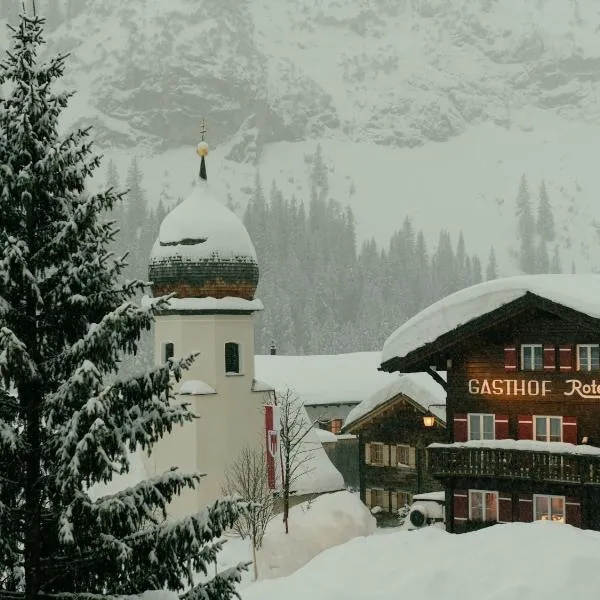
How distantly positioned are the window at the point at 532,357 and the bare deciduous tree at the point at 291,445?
13.6m

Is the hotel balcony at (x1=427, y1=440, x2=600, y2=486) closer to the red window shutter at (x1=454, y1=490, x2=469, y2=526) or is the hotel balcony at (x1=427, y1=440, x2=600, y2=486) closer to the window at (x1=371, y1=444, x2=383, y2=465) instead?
the red window shutter at (x1=454, y1=490, x2=469, y2=526)

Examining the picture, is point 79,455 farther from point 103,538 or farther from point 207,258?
point 207,258

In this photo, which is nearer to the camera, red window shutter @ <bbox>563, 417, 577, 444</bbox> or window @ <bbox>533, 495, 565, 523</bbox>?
red window shutter @ <bbox>563, 417, 577, 444</bbox>

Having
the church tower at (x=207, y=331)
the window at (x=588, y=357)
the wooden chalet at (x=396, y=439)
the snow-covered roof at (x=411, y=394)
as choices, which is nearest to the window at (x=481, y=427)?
the window at (x=588, y=357)

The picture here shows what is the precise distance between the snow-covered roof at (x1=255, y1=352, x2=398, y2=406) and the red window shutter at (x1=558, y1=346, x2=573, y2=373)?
89.6 ft

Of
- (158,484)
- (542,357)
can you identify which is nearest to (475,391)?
(542,357)

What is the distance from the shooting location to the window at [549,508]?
121 ft

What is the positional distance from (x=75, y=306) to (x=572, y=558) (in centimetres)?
1359

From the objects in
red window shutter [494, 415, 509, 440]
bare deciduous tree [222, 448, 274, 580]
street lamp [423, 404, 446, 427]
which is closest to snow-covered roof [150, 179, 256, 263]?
bare deciduous tree [222, 448, 274, 580]

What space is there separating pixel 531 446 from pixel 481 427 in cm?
207

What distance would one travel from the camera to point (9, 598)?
47.9 ft

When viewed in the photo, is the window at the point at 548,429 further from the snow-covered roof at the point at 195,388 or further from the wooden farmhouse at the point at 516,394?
the snow-covered roof at the point at 195,388

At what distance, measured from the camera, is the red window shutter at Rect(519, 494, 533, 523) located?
37625mm

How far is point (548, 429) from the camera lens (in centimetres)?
3697
